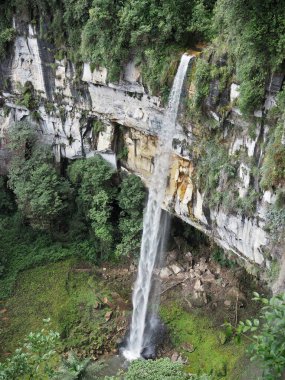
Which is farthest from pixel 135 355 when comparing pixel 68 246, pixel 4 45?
pixel 4 45

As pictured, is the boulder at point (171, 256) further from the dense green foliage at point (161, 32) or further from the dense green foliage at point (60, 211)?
the dense green foliage at point (161, 32)

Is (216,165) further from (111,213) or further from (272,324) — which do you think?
(272,324)

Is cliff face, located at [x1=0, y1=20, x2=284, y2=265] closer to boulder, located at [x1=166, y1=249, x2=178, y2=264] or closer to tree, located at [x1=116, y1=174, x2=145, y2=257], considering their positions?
tree, located at [x1=116, y1=174, x2=145, y2=257]

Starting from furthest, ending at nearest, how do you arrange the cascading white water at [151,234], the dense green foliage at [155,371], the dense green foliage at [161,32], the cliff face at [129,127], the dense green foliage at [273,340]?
the cascading white water at [151,234], the cliff face at [129,127], the dense green foliage at [155,371], the dense green foliage at [161,32], the dense green foliage at [273,340]

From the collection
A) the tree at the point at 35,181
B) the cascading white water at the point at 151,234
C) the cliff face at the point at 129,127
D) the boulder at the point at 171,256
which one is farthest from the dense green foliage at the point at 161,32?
the boulder at the point at 171,256

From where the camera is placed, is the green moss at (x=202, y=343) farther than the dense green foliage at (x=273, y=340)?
Yes

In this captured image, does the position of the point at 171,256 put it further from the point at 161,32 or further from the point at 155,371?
the point at 161,32

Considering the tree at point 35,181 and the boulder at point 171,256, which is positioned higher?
the tree at point 35,181
